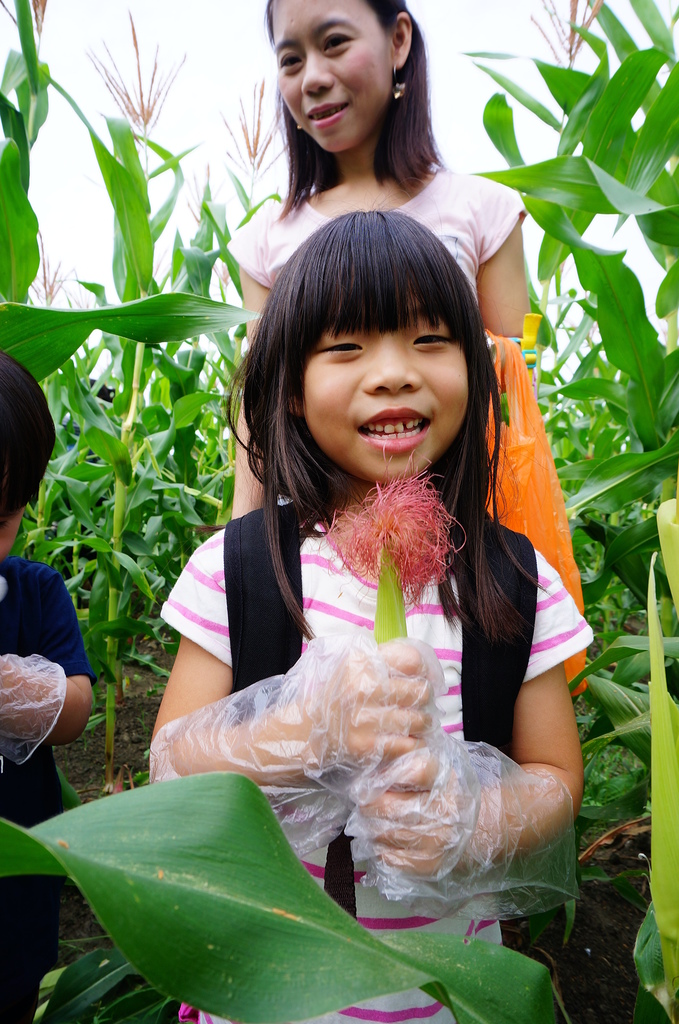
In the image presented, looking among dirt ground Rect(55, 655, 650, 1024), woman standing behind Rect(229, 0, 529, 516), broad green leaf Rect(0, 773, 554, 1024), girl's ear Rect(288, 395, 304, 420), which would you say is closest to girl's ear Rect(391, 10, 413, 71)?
woman standing behind Rect(229, 0, 529, 516)

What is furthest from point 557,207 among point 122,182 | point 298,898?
point 298,898

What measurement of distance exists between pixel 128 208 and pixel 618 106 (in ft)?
2.75

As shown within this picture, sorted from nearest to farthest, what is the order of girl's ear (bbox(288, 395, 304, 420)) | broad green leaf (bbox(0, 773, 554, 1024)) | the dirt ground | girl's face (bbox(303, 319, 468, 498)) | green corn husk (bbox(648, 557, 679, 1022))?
broad green leaf (bbox(0, 773, 554, 1024)) → green corn husk (bbox(648, 557, 679, 1022)) → girl's face (bbox(303, 319, 468, 498)) → girl's ear (bbox(288, 395, 304, 420)) → the dirt ground

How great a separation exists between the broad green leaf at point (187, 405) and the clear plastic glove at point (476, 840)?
1.04m

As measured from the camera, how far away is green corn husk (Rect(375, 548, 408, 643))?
0.59 metres

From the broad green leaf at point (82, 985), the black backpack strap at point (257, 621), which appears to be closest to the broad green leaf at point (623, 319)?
the black backpack strap at point (257, 621)

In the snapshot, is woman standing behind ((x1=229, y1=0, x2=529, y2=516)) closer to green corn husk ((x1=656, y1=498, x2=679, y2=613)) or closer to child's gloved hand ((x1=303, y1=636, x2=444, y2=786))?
child's gloved hand ((x1=303, y1=636, x2=444, y2=786))

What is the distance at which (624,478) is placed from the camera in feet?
3.75

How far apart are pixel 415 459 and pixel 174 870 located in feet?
1.61

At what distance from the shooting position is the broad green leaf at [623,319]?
1.03 m

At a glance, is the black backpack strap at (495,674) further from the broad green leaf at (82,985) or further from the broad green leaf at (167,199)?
the broad green leaf at (167,199)

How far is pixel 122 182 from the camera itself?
1297 millimetres

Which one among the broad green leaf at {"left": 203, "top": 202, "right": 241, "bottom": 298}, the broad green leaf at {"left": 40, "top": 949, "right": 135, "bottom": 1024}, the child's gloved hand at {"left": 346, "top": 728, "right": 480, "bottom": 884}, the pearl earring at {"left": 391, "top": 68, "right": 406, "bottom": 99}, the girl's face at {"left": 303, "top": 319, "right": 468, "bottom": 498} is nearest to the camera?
the child's gloved hand at {"left": 346, "top": 728, "right": 480, "bottom": 884}

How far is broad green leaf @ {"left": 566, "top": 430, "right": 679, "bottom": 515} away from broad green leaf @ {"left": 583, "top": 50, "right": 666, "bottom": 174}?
437 millimetres
